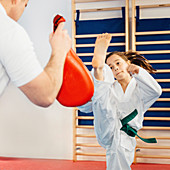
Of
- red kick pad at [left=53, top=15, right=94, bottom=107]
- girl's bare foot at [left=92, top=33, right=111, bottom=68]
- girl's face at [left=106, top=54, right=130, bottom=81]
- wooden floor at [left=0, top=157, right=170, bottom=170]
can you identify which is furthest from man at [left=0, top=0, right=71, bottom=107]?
wooden floor at [left=0, top=157, right=170, bottom=170]

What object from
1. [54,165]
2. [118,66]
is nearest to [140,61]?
[118,66]

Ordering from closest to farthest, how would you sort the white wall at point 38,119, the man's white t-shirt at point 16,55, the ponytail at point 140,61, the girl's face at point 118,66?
1. the man's white t-shirt at point 16,55
2. the girl's face at point 118,66
3. the ponytail at point 140,61
4. the white wall at point 38,119

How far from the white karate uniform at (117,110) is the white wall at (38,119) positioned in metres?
2.19

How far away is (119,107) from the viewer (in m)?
2.38

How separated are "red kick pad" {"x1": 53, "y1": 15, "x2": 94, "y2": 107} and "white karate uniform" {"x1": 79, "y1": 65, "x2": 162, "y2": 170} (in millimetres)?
912

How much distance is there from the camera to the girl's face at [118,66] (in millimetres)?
2488

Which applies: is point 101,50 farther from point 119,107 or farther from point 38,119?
point 38,119

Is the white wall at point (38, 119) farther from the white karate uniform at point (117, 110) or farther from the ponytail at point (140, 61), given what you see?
the white karate uniform at point (117, 110)

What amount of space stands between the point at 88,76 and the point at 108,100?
1.06 meters

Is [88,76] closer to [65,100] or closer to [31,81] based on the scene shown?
[65,100]

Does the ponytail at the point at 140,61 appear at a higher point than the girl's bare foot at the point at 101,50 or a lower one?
lower

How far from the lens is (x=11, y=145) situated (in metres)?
4.71

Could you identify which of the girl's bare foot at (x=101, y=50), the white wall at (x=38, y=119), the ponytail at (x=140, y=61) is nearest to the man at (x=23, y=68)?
the girl's bare foot at (x=101, y=50)

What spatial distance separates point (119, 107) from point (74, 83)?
118 cm
